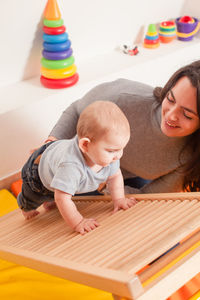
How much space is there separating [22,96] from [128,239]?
1.51m

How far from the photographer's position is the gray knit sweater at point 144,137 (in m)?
1.37

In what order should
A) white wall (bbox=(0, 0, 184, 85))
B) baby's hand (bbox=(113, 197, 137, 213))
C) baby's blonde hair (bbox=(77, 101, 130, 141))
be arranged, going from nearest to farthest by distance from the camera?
baby's blonde hair (bbox=(77, 101, 130, 141)) → baby's hand (bbox=(113, 197, 137, 213)) → white wall (bbox=(0, 0, 184, 85))

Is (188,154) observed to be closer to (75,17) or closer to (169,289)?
(169,289)

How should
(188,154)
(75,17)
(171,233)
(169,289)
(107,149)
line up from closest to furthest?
1. (169,289)
2. (171,233)
3. (107,149)
4. (188,154)
5. (75,17)

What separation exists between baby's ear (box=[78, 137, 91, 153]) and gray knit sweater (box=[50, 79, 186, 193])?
45 centimetres

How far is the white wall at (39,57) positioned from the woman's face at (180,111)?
108 cm

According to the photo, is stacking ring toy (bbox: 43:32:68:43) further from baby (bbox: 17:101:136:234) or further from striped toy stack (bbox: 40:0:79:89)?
baby (bbox: 17:101:136:234)

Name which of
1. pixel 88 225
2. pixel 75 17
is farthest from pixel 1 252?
pixel 75 17

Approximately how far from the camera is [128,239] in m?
0.81

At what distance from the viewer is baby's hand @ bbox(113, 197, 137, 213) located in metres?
1.11

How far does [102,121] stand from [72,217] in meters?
0.32

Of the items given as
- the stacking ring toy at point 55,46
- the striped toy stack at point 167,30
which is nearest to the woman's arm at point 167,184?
the stacking ring toy at point 55,46

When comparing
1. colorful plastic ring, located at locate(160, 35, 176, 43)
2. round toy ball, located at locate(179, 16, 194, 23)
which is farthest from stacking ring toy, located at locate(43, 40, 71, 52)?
round toy ball, located at locate(179, 16, 194, 23)

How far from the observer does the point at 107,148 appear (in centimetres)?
96
